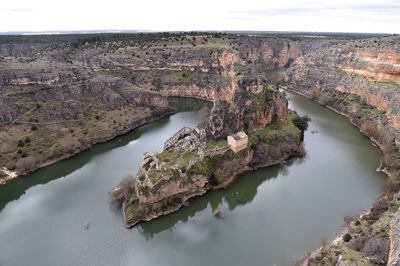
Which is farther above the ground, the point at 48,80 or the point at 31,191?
the point at 48,80

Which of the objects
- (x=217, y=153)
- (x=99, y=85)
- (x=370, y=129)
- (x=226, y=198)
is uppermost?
(x=99, y=85)

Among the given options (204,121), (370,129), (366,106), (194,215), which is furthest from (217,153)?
(366,106)

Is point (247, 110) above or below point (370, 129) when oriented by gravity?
above

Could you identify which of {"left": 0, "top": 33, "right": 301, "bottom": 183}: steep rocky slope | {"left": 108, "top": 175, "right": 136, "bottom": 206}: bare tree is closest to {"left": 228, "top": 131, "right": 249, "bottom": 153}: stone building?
{"left": 0, "top": 33, "right": 301, "bottom": 183}: steep rocky slope

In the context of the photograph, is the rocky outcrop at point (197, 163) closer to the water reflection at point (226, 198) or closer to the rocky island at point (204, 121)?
the rocky island at point (204, 121)

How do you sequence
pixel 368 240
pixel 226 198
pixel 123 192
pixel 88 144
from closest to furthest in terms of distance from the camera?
pixel 368 240, pixel 123 192, pixel 226 198, pixel 88 144

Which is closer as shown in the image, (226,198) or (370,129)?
(226,198)

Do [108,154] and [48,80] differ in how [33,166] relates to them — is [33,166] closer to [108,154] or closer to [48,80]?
[108,154]

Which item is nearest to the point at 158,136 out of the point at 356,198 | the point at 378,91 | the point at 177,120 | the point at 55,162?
the point at 177,120

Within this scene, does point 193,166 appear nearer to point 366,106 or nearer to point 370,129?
point 370,129
